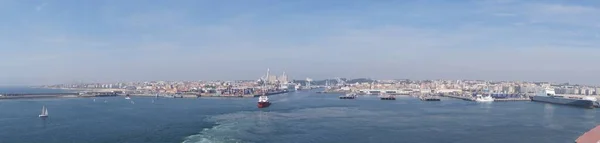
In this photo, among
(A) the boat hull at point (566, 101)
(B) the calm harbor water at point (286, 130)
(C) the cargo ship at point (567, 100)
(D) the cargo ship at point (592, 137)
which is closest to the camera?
(D) the cargo ship at point (592, 137)

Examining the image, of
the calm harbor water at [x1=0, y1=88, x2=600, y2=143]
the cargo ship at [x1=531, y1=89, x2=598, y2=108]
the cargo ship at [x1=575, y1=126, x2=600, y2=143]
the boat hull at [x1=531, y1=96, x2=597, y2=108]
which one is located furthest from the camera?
the cargo ship at [x1=531, y1=89, x2=598, y2=108]

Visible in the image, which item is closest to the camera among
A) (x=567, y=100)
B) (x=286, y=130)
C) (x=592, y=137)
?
(x=592, y=137)

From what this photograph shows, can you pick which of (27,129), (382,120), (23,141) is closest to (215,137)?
(23,141)

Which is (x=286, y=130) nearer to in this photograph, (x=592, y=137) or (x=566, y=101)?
(x=592, y=137)

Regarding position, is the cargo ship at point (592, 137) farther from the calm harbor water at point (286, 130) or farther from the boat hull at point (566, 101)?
the boat hull at point (566, 101)

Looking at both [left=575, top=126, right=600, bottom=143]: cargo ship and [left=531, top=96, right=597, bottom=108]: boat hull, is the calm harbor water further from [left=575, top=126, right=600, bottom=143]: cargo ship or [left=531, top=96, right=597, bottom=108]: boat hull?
[left=531, top=96, right=597, bottom=108]: boat hull

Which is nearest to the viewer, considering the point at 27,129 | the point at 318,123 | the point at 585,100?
the point at 27,129

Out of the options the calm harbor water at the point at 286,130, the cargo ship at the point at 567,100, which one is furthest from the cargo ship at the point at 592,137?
the cargo ship at the point at 567,100

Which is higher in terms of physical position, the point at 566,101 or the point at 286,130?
the point at 566,101

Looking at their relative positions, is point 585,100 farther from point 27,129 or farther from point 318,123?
point 27,129

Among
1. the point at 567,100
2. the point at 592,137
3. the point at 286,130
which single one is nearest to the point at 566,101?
the point at 567,100

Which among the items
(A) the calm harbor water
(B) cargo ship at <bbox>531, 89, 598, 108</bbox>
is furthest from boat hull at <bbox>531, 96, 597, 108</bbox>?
(A) the calm harbor water
